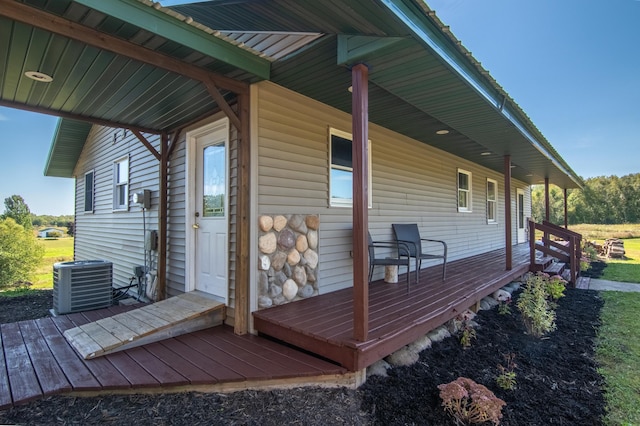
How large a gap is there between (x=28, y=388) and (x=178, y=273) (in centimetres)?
214

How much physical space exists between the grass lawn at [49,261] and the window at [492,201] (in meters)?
11.6

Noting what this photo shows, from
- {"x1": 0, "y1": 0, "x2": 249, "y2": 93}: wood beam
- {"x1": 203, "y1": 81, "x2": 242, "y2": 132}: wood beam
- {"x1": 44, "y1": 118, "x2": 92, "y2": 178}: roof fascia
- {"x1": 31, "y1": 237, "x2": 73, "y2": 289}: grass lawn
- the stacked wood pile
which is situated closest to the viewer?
{"x1": 0, "y1": 0, "x2": 249, "y2": 93}: wood beam

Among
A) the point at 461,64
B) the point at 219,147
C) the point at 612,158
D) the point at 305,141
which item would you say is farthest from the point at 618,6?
the point at 612,158

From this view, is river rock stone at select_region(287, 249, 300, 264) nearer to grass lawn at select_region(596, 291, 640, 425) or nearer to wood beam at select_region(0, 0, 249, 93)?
wood beam at select_region(0, 0, 249, 93)

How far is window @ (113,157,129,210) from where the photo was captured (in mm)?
5726

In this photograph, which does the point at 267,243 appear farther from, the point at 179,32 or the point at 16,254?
the point at 16,254

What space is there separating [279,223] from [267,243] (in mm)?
267

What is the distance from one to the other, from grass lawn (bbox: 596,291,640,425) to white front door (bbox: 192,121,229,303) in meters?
3.36

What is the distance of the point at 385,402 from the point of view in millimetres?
2240

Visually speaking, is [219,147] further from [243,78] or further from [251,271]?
[251,271]

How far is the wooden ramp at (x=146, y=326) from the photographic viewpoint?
2.76m

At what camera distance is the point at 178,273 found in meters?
4.20

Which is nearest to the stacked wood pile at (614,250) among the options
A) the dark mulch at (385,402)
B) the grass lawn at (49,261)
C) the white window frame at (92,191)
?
the dark mulch at (385,402)

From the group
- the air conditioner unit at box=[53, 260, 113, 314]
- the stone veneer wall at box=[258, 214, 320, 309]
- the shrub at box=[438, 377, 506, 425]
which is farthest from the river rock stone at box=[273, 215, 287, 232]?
the air conditioner unit at box=[53, 260, 113, 314]
